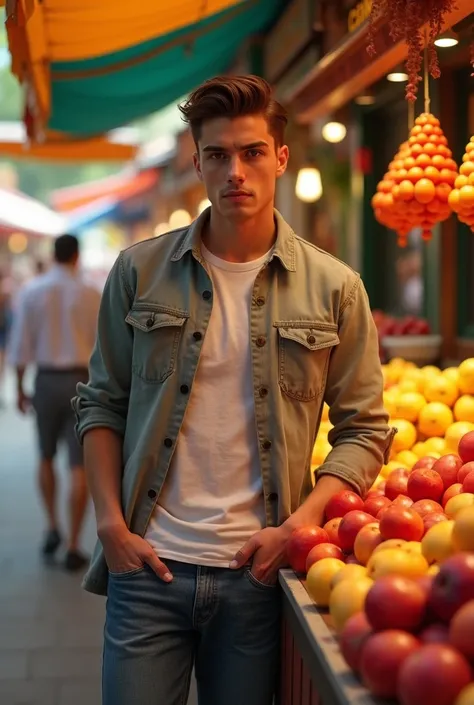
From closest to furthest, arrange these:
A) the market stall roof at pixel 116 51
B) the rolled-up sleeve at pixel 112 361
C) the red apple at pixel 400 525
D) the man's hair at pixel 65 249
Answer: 1. the red apple at pixel 400 525
2. the rolled-up sleeve at pixel 112 361
3. the market stall roof at pixel 116 51
4. the man's hair at pixel 65 249

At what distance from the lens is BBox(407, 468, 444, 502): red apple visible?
272 cm

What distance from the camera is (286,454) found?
98.8 inches

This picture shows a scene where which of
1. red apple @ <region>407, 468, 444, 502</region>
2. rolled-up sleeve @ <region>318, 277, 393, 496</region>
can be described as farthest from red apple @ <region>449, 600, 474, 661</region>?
red apple @ <region>407, 468, 444, 502</region>

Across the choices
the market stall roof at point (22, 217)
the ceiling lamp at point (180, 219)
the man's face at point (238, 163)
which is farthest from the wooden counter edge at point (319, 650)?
the market stall roof at point (22, 217)

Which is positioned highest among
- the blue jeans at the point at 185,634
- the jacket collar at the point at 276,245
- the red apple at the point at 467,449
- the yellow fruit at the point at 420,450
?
the jacket collar at the point at 276,245

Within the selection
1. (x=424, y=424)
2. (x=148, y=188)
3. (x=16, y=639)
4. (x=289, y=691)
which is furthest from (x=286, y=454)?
(x=148, y=188)

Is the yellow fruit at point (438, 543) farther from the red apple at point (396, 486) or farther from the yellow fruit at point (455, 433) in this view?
the yellow fruit at point (455, 433)

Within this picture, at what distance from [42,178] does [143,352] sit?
226 ft

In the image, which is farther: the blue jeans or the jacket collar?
the jacket collar

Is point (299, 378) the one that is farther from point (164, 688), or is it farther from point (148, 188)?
point (148, 188)

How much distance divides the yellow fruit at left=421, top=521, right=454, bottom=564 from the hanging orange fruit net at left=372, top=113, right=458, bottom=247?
2075mm

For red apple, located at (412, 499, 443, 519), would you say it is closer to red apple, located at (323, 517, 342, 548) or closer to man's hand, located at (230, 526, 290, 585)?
red apple, located at (323, 517, 342, 548)

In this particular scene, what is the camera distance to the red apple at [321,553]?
93.1 inches

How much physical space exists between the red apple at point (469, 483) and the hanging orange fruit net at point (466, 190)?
117cm
